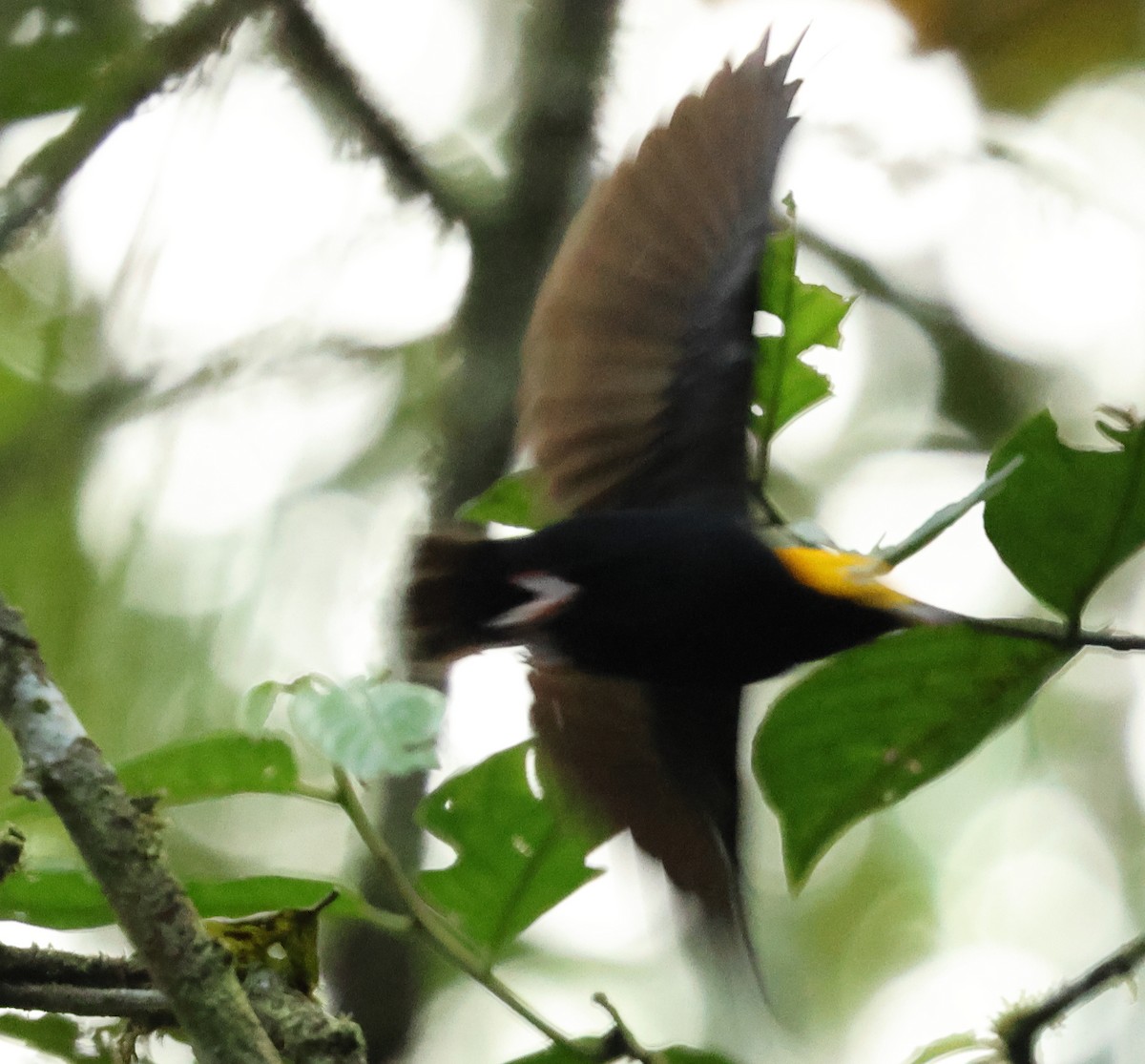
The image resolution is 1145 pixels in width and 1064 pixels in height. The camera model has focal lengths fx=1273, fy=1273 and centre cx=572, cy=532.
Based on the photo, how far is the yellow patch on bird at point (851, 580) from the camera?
1.06 m

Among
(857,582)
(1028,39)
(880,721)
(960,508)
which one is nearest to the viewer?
(960,508)

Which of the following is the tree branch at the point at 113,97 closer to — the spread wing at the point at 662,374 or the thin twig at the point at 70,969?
the spread wing at the point at 662,374

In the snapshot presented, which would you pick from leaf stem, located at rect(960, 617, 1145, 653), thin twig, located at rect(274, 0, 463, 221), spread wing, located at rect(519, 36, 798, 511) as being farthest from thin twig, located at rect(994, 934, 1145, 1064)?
thin twig, located at rect(274, 0, 463, 221)

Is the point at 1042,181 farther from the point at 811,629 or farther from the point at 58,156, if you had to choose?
the point at 58,156

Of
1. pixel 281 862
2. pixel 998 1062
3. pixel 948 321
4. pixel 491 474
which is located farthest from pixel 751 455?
pixel 948 321

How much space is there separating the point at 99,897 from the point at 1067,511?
0.69 meters

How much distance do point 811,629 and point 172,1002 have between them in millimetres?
627

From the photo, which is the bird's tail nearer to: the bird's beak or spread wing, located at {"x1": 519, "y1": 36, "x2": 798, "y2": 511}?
spread wing, located at {"x1": 519, "y1": 36, "x2": 798, "y2": 511}

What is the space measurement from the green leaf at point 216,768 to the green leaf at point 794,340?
20.7 inches

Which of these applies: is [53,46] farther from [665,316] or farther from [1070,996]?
[1070,996]

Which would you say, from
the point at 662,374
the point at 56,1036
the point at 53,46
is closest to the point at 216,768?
the point at 56,1036

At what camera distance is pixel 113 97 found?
1.38 m

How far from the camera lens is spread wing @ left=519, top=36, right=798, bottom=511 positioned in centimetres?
137

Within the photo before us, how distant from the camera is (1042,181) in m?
2.36
